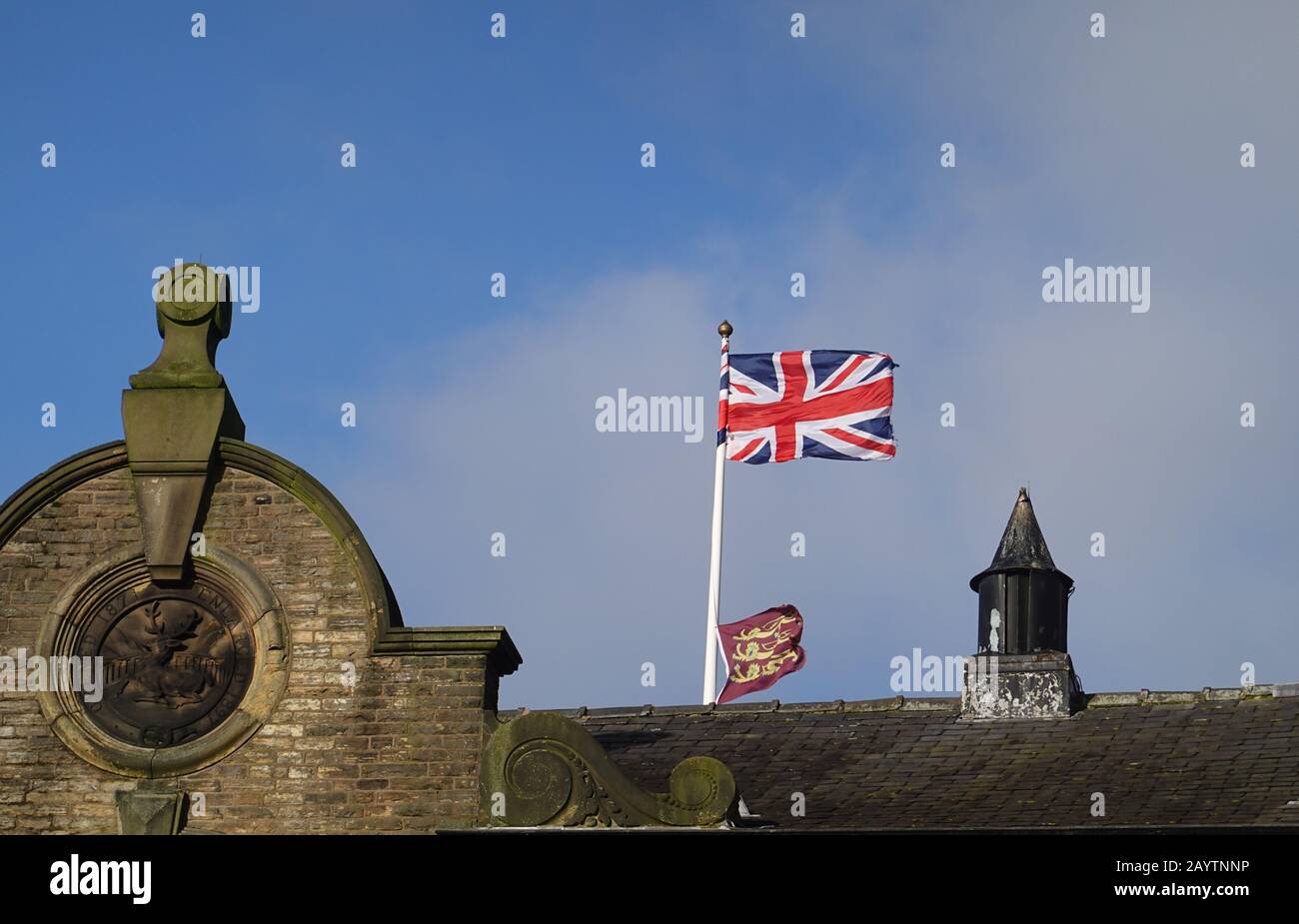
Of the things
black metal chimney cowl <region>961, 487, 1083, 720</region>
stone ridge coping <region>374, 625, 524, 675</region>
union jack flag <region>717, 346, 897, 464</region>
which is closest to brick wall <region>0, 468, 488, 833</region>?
stone ridge coping <region>374, 625, 524, 675</region>

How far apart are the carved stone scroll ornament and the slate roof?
1.35 m

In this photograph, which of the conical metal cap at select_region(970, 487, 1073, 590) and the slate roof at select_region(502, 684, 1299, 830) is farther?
the conical metal cap at select_region(970, 487, 1073, 590)

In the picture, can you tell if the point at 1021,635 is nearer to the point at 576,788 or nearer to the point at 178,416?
the point at 576,788

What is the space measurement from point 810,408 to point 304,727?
396 inches

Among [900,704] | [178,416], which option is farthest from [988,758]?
[178,416]

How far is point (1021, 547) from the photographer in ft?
88.0

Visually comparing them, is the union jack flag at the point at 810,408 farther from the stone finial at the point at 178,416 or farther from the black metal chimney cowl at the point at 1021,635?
the stone finial at the point at 178,416

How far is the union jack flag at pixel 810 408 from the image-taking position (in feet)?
96.5

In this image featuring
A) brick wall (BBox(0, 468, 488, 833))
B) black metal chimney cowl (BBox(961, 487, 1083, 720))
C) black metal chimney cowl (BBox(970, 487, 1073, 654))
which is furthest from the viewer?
black metal chimney cowl (BBox(970, 487, 1073, 654))

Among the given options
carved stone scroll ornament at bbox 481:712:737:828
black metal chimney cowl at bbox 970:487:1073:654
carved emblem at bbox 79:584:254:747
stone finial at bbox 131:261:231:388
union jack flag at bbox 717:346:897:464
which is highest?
union jack flag at bbox 717:346:897:464

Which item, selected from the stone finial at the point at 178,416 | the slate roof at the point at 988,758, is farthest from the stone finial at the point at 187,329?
the slate roof at the point at 988,758

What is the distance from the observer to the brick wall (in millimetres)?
21031

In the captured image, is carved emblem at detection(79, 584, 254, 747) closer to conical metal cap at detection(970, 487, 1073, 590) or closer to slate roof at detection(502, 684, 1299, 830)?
slate roof at detection(502, 684, 1299, 830)
